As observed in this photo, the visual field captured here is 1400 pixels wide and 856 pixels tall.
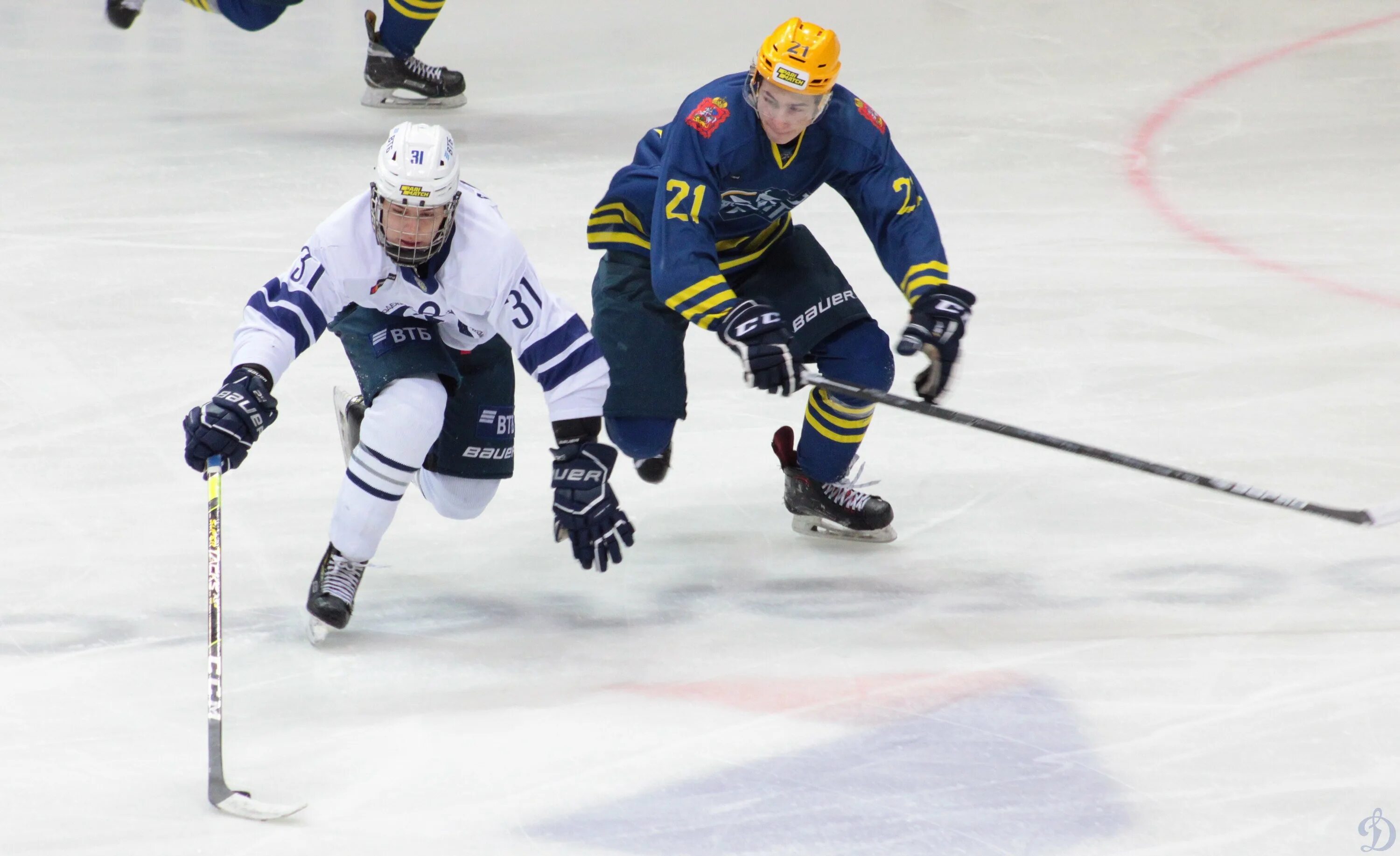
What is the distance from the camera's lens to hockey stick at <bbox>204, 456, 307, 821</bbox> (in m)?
2.45

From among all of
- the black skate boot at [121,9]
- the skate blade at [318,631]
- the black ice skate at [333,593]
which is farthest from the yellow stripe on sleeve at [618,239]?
the black skate boot at [121,9]

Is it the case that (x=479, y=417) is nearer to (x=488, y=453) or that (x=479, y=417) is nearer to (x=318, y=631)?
(x=488, y=453)

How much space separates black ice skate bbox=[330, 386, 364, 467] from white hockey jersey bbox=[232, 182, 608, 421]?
47cm

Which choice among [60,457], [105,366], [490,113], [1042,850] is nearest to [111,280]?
[105,366]

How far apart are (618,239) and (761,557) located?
77cm

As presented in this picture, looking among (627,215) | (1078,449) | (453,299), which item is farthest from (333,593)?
(1078,449)

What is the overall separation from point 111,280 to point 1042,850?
3.47 metres

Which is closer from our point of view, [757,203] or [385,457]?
[385,457]

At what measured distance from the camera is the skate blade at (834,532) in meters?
3.54

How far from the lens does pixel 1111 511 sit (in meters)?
3.68

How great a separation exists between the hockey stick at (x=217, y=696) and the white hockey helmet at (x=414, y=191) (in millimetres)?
490

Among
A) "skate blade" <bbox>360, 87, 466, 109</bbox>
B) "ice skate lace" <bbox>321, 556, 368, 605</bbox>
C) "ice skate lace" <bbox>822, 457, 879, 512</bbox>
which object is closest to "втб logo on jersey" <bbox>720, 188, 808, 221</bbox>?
"ice skate lace" <bbox>822, 457, 879, 512</bbox>

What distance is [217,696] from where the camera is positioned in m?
2.53

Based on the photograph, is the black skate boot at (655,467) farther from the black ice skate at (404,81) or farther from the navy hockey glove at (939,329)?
the black ice skate at (404,81)
